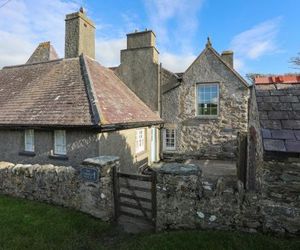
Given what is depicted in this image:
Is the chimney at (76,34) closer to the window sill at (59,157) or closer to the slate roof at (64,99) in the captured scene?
the slate roof at (64,99)

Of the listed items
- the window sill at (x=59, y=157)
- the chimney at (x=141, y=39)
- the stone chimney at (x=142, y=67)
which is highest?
the chimney at (x=141, y=39)

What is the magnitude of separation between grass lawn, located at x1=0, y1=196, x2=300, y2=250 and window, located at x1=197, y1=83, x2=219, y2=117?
1087cm

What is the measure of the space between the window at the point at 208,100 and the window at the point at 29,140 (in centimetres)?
1002

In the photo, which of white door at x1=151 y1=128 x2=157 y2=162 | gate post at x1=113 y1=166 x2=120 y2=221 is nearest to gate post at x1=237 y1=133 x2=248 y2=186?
gate post at x1=113 y1=166 x2=120 y2=221

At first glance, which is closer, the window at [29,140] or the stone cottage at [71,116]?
the stone cottage at [71,116]

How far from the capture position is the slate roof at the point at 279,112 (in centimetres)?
456

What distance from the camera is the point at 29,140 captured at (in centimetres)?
1122

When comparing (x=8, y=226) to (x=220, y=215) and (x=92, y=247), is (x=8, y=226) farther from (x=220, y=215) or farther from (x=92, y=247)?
(x=220, y=215)

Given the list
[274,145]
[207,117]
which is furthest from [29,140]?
[274,145]

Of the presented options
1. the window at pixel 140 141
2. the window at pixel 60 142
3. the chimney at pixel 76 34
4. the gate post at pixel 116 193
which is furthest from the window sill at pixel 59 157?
the chimney at pixel 76 34

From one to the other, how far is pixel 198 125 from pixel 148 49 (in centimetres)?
623

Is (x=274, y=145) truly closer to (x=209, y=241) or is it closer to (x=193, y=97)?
(x=209, y=241)

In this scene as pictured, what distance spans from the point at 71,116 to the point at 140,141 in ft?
14.9

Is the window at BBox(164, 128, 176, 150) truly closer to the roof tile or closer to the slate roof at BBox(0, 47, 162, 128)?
the slate roof at BBox(0, 47, 162, 128)
